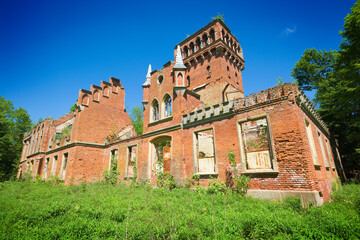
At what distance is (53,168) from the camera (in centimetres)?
2052

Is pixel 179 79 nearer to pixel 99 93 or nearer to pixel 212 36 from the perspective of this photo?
pixel 99 93

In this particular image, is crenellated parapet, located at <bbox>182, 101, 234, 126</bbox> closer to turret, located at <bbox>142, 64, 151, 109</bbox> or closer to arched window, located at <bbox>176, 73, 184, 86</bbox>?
arched window, located at <bbox>176, 73, 184, 86</bbox>

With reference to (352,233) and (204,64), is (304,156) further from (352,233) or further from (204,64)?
(204,64)

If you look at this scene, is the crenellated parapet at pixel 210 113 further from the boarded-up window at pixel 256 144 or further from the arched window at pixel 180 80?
the arched window at pixel 180 80

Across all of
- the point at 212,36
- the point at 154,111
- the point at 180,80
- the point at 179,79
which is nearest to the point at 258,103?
the point at 180,80

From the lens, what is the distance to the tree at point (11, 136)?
97.9ft

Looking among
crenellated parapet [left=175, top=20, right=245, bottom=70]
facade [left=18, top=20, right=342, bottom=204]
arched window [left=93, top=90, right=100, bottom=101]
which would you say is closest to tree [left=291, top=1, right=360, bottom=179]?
facade [left=18, top=20, right=342, bottom=204]

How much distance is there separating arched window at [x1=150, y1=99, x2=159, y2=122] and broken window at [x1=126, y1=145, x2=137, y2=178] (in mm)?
3069

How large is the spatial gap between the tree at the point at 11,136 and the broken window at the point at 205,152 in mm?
30971

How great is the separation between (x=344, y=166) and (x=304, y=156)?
58.7 ft

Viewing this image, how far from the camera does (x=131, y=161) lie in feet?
51.4

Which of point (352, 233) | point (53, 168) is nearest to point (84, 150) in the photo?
point (53, 168)

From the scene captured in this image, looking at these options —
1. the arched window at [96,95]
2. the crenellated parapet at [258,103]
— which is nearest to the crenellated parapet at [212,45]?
the arched window at [96,95]

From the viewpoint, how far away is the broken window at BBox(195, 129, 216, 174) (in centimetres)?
1052
